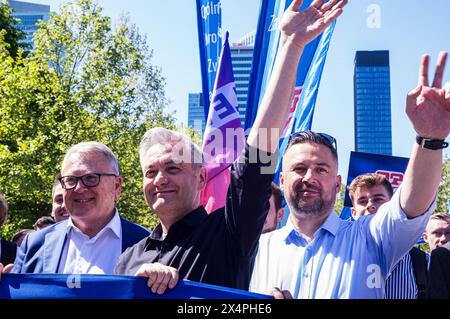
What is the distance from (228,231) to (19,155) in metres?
13.9

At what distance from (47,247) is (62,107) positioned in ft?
47.0

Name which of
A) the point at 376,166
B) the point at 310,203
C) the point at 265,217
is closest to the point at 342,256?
the point at 310,203

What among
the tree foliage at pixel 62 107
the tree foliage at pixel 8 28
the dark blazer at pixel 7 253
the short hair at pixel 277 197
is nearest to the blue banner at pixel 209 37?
the short hair at pixel 277 197

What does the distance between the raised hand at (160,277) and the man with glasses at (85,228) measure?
0.91 metres

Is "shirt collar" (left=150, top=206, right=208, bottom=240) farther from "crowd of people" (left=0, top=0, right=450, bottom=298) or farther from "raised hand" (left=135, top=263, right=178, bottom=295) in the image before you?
"raised hand" (left=135, top=263, right=178, bottom=295)

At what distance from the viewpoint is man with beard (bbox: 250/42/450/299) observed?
2.41m

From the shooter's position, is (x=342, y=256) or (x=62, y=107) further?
(x=62, y=107)

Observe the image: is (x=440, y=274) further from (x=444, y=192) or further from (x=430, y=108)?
(x=444, y=192)

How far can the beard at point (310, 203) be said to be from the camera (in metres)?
2.80

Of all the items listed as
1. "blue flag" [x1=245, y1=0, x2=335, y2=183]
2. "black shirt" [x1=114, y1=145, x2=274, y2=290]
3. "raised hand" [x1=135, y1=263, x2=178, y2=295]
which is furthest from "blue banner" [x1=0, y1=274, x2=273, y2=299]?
"blue flag" [x1=245, y1=0, x2=335, y2=183]

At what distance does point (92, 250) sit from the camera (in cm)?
328

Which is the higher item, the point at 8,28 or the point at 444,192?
the point at 8,28

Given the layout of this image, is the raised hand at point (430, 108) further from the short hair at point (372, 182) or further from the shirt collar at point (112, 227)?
the short hair at point (372, 182)
